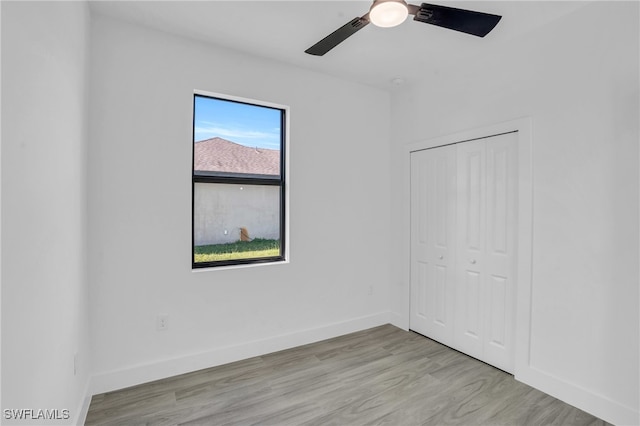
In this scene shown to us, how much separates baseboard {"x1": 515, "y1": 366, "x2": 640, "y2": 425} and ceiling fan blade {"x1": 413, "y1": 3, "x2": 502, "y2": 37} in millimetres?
2402

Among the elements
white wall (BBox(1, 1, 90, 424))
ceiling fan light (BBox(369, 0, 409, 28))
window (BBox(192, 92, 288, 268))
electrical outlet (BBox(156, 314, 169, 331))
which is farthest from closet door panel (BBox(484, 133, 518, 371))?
white wall (BBox(1, 1, 90, 424))

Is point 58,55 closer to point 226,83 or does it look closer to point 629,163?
point 226,83

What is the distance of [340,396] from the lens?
2.38 meters

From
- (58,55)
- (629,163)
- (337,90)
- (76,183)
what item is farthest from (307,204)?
(629,163)

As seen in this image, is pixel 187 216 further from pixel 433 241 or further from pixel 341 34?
pixel 433 241

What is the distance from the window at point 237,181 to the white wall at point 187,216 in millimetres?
138

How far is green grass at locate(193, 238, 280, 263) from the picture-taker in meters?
2.88

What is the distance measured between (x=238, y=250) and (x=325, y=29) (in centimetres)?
198

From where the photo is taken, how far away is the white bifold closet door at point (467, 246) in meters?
2.73

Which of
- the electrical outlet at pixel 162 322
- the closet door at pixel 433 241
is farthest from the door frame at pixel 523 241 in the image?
the electrical outlet at pixel 162 322

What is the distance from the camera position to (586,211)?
7.31ft

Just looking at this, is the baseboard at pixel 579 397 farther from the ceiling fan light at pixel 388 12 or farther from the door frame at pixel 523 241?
the ceiling fan light at pixel 388 12

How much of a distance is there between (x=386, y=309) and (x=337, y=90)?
251 centimetres

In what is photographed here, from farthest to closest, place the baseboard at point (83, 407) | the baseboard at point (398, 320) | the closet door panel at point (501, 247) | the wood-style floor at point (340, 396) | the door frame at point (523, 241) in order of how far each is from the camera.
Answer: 1. the baseboard at point (398, 320)
2. the closet door panel at point (501, 247)
3. the door frame at point (523, 241)
4. the wood-style floor at point (340, 396)
5. the baseboard at point (83, 407)
